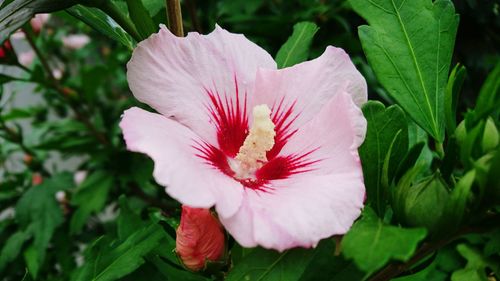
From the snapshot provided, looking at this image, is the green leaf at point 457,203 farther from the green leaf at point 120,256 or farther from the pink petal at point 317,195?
the green leaf at point 120,256

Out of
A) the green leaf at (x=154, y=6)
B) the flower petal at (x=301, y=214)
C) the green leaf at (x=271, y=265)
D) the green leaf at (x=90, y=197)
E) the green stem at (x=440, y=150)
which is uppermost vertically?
the green leaf at (x=154, y=6)

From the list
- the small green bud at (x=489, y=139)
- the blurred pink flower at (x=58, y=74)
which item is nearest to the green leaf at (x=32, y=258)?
the blurred pink flower at (x=58, y=74)

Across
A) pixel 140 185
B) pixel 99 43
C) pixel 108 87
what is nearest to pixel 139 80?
pixel 140 185

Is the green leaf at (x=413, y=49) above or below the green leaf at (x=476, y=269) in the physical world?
above

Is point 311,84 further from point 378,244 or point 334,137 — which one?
point 378,244

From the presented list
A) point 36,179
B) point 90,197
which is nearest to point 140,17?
point 90,197

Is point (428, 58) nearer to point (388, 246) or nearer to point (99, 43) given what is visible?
point (388, 246)
